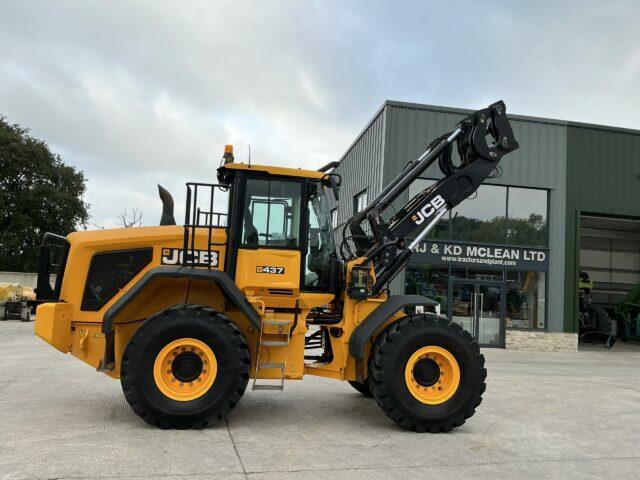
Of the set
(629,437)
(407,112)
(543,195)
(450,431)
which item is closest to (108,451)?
(450,431)

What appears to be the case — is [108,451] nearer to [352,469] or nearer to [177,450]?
[177,450]

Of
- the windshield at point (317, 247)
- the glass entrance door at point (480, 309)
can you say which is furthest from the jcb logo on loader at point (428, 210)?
the glass entrance door at point (480, 309)

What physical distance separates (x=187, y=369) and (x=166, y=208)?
2113 millimetres

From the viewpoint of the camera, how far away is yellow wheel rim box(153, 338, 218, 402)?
5.74m

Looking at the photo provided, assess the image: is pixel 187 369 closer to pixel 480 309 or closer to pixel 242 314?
pixel 242 314

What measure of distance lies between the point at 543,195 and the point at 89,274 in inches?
630

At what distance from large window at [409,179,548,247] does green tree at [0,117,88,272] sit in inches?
1418

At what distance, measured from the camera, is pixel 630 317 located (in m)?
23.6

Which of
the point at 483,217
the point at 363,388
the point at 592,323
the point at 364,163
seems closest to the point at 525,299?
the point at 483,217

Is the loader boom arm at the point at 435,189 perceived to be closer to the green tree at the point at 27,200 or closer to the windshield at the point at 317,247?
the windshield at the point at 317,247

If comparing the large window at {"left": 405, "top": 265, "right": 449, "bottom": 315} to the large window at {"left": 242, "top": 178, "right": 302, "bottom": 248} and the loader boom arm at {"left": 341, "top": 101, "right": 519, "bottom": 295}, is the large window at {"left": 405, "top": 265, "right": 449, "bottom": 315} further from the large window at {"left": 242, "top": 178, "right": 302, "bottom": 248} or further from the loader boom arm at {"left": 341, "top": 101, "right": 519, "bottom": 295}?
the large window at {"left": 242, "top": 178, "right": 302, "bottom": 248}

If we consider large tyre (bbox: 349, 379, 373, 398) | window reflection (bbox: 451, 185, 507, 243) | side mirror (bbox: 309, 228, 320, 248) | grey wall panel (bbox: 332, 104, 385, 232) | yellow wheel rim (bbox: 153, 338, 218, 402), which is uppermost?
grey wall panel (bbox: 332, 104, 385, 232)

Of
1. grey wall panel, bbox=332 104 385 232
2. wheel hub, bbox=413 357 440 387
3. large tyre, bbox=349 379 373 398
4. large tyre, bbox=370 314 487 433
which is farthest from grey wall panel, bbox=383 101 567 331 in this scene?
wheel hub, bbox=413 357 440 387

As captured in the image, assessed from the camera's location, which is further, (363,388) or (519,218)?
(519,218)
